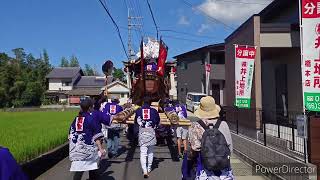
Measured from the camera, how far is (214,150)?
4914mm

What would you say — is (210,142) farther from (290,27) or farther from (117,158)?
(290,27)

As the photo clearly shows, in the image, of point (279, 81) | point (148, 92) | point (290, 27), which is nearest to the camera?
point (148, 92)

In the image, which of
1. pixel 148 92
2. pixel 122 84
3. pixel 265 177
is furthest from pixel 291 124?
pixel 122 84

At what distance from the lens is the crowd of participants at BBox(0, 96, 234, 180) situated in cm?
493

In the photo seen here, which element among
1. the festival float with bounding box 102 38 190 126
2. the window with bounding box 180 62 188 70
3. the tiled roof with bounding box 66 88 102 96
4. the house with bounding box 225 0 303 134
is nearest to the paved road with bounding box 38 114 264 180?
the festival float with bounding box 102 38 190 126

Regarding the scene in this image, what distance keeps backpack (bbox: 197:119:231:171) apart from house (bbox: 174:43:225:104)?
27230mm

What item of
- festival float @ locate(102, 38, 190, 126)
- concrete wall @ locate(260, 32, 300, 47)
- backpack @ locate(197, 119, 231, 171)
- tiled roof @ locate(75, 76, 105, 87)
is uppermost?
tiled roof @ locate(75, 76, 105, 87)

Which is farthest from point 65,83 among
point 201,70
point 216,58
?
point 216,58

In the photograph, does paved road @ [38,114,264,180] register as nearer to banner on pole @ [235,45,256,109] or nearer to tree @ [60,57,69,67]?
banner on pole @ [235,45,256,109]

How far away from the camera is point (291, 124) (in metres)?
8.93

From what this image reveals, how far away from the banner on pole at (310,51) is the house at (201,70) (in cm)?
2429

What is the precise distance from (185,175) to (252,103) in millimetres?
9102

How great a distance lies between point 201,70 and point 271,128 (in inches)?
1186

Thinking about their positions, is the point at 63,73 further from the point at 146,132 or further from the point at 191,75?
the point at 146,132
